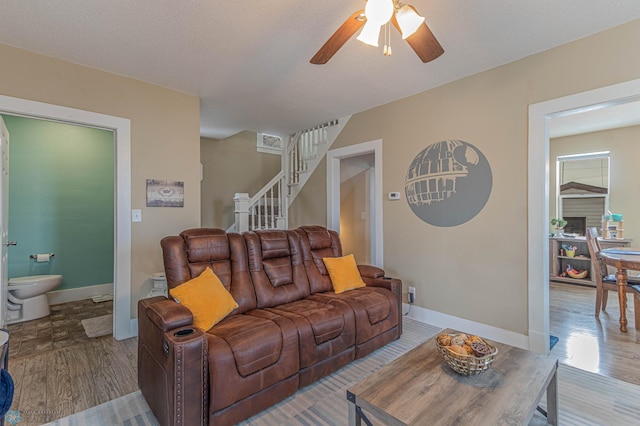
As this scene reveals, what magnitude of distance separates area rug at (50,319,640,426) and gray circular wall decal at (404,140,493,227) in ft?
5.15

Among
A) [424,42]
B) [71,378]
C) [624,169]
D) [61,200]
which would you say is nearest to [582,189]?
[624,169]

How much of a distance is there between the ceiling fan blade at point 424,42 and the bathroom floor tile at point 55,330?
3.84m

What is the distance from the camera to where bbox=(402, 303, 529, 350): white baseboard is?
2.70 metres

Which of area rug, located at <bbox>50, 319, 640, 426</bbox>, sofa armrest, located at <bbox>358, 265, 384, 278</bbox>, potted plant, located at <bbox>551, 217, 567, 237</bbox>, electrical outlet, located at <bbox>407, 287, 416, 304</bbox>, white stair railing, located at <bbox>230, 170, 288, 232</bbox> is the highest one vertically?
white stair railing, located at <bbox>230, 170, 288, 232</bbox>

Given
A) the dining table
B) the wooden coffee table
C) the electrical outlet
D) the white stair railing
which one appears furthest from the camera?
the white stair railing

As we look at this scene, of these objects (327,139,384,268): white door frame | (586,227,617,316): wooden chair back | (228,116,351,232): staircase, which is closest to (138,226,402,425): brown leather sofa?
(327,139,384,268): white door frame

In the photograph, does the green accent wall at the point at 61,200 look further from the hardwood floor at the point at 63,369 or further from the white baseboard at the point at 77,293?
the hardwood floor at the point at 63,369

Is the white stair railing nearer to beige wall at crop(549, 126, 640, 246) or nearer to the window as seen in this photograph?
the window

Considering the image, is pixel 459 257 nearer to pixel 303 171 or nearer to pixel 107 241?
pixel 303 171

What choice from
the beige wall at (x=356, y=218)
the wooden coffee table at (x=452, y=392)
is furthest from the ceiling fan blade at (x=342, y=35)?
the beige wall at (x=356, y=218)

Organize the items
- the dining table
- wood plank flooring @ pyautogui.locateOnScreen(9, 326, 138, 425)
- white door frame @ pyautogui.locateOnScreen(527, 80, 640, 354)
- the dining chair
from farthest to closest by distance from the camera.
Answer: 1. the dining chair
2. the dining table
3. white door frame @ pyautogui.locateOnScreen(527, 80, 640, 354)
4. wood plank flooring @ pyautogui.locateOnScreen(9, 326, 138, 425)

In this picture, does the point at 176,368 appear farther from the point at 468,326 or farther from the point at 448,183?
the point at 448,183

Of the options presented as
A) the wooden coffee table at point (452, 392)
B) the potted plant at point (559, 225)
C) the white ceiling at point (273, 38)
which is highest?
the white ceiling at point (273, 38)

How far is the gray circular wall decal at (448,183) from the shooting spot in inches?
117
